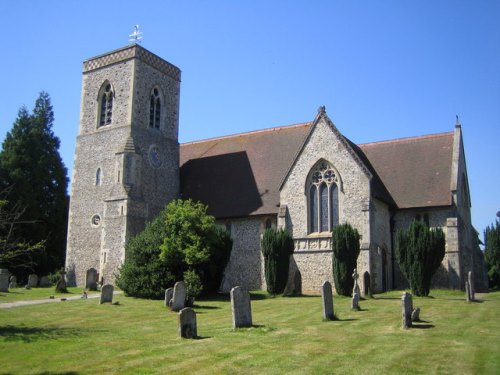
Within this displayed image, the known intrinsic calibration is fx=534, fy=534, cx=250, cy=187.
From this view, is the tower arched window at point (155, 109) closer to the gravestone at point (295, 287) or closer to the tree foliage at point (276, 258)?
the tree foliage at point (276, 258)

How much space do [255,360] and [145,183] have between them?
75.1ft

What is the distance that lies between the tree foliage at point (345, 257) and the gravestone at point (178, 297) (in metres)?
8.28

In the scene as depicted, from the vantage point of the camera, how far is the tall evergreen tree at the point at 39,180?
4038cm

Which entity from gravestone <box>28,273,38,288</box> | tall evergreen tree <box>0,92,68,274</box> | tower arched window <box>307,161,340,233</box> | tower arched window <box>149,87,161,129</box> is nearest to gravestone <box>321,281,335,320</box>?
tower arched window <box>307,161,340,233</box>

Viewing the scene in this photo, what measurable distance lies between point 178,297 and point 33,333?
20.4ft

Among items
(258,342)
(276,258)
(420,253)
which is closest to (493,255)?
(420,253)

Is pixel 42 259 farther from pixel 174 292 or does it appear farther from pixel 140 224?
pixel 174 292

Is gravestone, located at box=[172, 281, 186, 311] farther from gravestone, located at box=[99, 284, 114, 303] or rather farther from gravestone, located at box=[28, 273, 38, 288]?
gravestone, located at box=[28, 273, 38, 288]

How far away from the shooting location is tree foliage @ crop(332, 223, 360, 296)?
82.8 ft

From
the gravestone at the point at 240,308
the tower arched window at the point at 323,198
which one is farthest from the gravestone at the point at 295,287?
the gravestone at the point at 240,308

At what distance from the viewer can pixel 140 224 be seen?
3155 cm

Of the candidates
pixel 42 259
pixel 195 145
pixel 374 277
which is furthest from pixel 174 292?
pixel 42 259

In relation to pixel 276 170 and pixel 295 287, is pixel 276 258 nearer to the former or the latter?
pixel 295 287

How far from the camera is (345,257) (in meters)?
25.4
